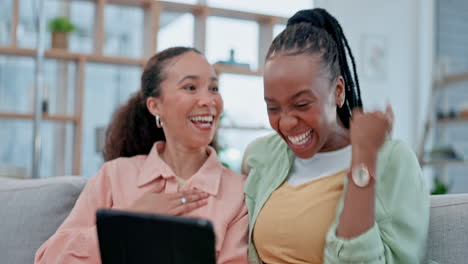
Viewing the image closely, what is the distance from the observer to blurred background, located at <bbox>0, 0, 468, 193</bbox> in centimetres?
451

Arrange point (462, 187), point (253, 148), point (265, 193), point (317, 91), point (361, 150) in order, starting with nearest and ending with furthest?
point (361, 150) → point (317, 91) → point (265, 193) → point (253, 148) → point (462, 187)

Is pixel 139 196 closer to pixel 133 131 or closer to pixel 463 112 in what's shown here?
pixel 133 131

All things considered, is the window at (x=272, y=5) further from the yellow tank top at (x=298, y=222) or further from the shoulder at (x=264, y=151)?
the yellow tank top at (x=298, y=222)

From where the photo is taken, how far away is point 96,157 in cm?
477

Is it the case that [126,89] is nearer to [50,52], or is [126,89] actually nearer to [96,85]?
[96,85]

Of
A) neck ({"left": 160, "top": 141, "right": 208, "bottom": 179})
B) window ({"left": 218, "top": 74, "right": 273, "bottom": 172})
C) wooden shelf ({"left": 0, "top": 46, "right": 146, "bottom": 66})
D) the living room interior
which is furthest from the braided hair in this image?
window ({"left": 218, "top": 74, "right": 273, "bottom": 172})

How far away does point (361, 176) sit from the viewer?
3.61 ft

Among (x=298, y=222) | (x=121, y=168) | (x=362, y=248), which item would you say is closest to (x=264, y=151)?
(x=298, y=222)

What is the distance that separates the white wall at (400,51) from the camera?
224 inches

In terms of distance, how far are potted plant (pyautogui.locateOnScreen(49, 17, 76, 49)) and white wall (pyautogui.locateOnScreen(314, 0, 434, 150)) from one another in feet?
8.37

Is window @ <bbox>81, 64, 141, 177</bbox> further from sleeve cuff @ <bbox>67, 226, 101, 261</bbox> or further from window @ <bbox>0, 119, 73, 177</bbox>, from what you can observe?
sleeve cuff @ <bbox>67, 226, 101, 261</bbox>

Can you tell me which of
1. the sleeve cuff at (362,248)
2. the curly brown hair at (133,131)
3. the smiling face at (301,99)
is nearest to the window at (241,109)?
the curly brown hair at (133,131)

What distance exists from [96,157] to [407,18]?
367 cm

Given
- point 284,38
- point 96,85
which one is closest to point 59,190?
point 284,38
